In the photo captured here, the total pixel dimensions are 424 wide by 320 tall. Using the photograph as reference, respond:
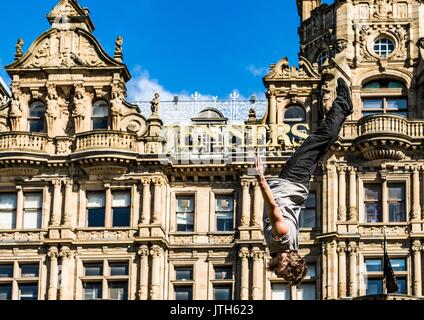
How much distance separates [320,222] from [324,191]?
1.20m

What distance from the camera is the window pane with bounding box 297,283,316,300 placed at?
4375cm

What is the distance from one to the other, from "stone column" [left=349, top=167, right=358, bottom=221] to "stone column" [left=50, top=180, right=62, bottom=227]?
36.5 feet

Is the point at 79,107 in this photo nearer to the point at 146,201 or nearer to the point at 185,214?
the point at 146,201

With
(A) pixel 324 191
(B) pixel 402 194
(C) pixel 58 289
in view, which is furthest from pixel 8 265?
(B) pixel 402 194

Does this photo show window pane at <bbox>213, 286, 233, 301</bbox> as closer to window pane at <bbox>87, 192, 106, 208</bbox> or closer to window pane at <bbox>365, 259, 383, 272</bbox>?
window pane at <bbox>365, 259, 383, 272</bbox>

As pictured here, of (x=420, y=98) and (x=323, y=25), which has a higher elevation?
(x=323, y=25)

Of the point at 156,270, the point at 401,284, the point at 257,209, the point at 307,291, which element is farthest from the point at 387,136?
the point at 156,270

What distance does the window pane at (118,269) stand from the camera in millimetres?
44219

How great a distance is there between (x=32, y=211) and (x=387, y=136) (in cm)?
1389

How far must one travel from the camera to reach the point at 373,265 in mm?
43438

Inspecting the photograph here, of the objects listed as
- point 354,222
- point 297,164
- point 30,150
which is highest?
point 30,150

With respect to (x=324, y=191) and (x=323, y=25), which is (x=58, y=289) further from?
(x=323, y=25)

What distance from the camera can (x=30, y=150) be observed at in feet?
148

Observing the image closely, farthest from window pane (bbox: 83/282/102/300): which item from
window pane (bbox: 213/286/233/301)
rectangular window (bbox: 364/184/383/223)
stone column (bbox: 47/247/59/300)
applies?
rectangular window (bbox: 364/184/383/223)
